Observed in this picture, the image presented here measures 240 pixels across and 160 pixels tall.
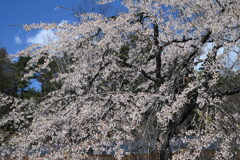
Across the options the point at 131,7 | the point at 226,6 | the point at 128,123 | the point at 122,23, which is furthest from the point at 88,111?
the point at 226,6

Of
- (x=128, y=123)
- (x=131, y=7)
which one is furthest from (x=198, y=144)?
(x=131, y=7)

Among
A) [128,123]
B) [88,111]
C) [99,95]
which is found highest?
[99,95]

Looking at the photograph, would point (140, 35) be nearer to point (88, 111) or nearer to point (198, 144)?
point (88, 111)

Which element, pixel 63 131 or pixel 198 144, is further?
pixel 63 131

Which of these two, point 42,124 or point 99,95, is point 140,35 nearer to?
point 99,95

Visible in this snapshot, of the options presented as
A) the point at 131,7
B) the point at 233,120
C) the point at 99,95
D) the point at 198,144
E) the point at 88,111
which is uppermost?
the point at 131,7

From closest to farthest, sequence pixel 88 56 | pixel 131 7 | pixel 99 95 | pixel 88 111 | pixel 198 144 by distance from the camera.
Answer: pixel 198 144 < pixel 88 111 < pixel 99 95 < pixel 131 7 < pixel 88 56

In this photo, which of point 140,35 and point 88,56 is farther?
point 88,56

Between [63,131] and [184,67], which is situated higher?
[184,67]

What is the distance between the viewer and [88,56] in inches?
203

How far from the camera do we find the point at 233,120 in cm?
370

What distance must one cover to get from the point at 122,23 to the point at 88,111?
1.66 metres

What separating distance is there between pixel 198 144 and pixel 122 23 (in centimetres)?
235

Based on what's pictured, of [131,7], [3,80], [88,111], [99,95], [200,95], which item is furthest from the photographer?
[3,80]
